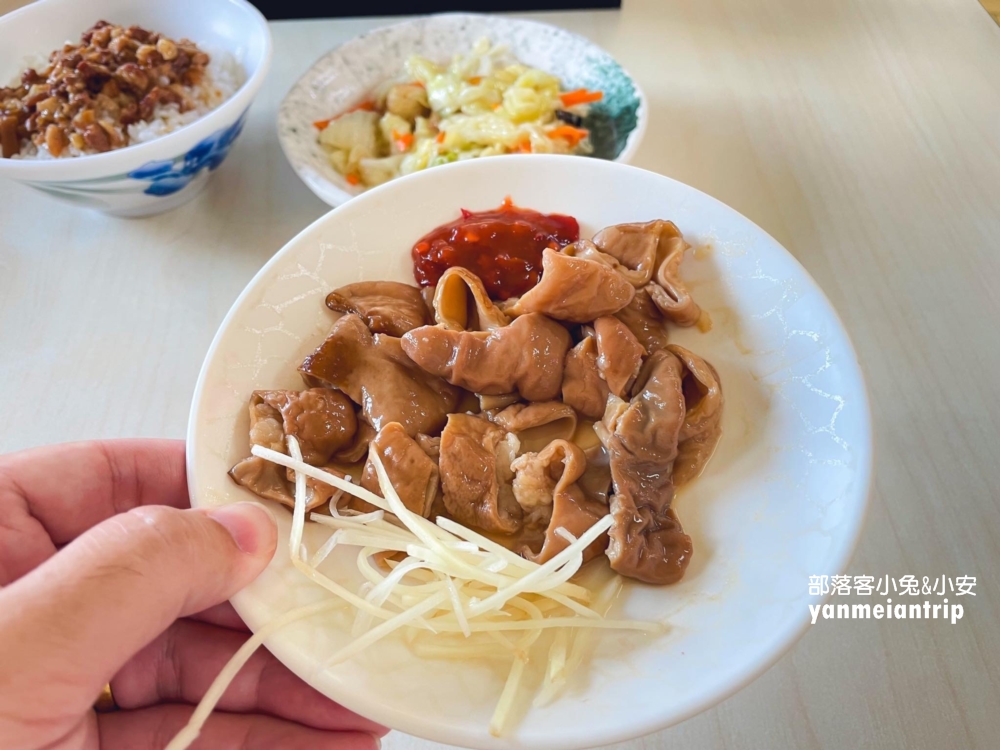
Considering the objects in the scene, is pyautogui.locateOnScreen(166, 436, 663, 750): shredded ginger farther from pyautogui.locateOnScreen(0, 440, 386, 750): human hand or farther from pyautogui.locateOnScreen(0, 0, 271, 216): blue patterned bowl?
pyautogui.locateOnScreen(0, 0, 271, 216): blue patterned bowl

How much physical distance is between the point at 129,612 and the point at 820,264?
2.12m

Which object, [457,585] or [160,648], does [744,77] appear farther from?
[160,648]

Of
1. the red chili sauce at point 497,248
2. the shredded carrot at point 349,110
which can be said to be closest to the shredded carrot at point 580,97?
the shredded carrot at point 349,110

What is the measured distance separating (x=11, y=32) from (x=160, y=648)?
87.1 inches

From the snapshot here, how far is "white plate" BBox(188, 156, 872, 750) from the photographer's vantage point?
111 cm

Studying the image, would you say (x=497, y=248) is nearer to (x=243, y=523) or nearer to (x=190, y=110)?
(x=243, y=523)

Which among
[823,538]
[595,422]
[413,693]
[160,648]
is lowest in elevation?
[160,648]

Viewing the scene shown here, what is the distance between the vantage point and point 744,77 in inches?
111

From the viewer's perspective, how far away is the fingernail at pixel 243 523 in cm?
117

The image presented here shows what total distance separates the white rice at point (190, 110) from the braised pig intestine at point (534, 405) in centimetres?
103

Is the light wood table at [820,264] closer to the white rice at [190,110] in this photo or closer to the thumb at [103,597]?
the white rice at [190,110]

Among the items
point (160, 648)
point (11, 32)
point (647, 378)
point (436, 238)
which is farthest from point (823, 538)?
point (11, 32)

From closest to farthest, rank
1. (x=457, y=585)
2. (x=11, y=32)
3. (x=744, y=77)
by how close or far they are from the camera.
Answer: (x=457, y=585) < (x=11, y=32) < (x=744, y=77)

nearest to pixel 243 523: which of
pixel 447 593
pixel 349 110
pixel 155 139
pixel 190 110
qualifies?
pixel 447 593
